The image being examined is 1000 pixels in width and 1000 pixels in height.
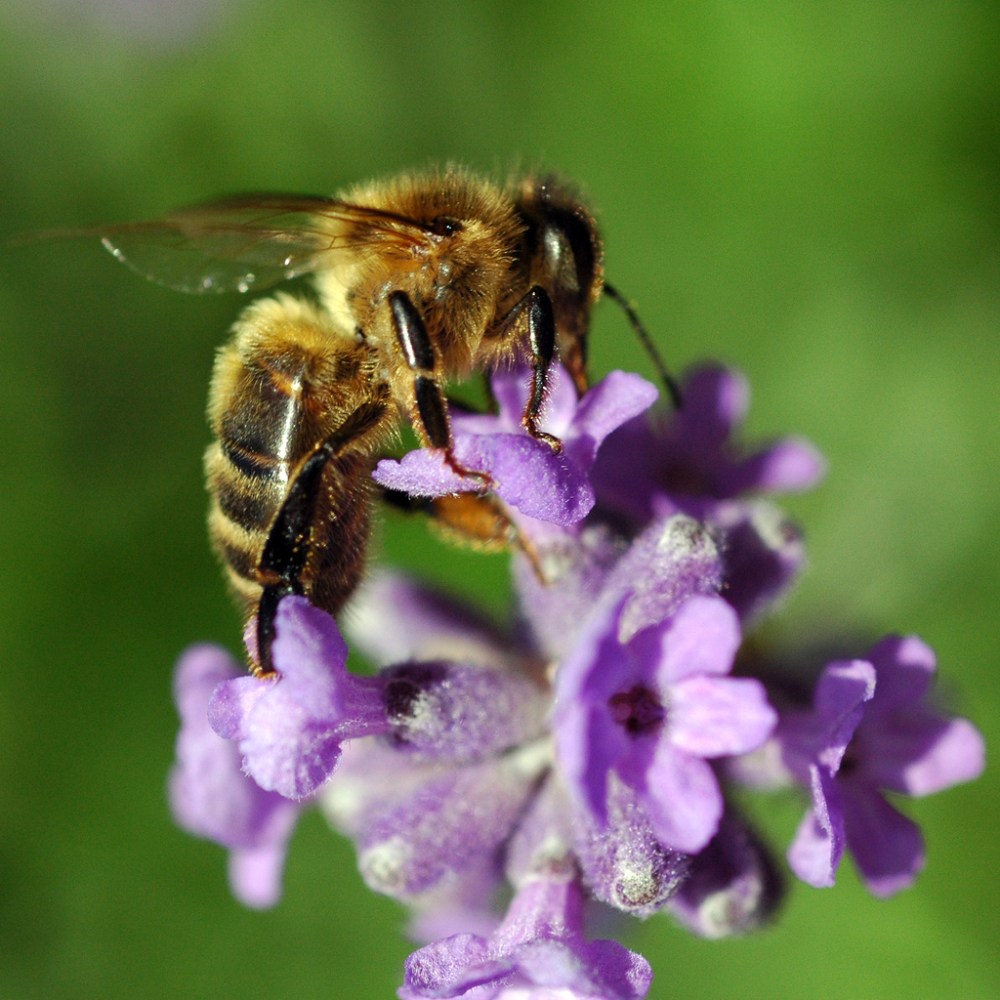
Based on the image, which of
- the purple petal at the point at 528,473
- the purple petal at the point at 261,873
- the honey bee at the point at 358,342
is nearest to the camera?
the purple petal at the point at 528,473

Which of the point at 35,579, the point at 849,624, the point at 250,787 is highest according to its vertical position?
the point at 250,787

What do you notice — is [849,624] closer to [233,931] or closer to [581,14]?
[233,931]

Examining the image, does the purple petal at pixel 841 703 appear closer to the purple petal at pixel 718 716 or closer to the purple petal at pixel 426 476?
the purple petal at pixel 718 716

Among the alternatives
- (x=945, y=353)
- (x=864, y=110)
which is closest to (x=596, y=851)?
(x=945, y=353)

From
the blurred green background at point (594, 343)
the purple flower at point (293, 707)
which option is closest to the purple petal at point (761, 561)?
the purple flower at point (293, 707)

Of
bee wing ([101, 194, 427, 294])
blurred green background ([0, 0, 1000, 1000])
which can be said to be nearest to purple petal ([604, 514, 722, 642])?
bee wing ([101, 194, 427, 294])

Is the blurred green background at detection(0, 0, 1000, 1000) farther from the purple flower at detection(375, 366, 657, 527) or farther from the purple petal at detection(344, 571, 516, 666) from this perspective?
the purple flower at detection(375, 366, 657, 527)
